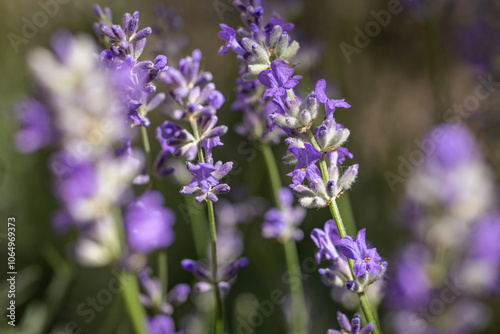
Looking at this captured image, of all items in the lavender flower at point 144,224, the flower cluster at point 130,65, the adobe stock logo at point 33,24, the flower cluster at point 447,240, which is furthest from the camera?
the adobe stock logo at point 33,24

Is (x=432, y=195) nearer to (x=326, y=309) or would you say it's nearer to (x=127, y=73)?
(x=326, y=309)

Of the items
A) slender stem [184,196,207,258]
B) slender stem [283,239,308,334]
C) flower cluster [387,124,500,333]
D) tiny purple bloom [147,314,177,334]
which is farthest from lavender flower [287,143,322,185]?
slender stem [184,196,207,258]

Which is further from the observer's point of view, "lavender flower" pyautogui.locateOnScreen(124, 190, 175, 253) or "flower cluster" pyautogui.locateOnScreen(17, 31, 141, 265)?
"lavender flower" pyautogui.locateOnScreen(124, 190, 175, 253)

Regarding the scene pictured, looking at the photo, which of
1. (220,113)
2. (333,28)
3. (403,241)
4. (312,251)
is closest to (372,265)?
(403,241)

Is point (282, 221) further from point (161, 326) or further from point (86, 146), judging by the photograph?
point (86, 146)

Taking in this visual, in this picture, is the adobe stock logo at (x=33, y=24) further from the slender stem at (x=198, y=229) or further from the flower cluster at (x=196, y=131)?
the flower cluster at (x=196, y=131)

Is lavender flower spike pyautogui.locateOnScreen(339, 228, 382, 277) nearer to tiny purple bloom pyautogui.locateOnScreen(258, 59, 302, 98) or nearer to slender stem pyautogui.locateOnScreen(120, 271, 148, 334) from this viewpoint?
tiny purple bloom pyautogui.locateOnScreen(258, 59, 302, 98)
